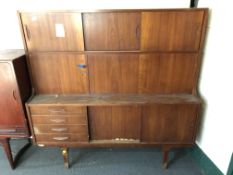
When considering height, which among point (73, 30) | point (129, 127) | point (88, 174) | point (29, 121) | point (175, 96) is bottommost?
point (88, 174)

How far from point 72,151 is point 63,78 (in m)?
0.94

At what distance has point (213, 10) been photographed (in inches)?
64.0


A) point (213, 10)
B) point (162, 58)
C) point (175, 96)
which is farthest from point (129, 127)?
point (213, 10)

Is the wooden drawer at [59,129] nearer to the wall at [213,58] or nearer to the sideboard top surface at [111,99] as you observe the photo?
the sideboard top surface at [111,99]

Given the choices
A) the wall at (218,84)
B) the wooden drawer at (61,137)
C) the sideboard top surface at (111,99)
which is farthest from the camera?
the wooden drawer at (61,137)

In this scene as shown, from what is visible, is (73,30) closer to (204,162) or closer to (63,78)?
(63,78)

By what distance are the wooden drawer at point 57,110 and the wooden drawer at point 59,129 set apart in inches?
5.7

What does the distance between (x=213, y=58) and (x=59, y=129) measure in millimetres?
1603

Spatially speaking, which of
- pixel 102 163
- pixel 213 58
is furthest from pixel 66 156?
pixel 213 58

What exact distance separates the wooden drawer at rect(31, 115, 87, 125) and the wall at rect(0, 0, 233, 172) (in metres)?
0.92

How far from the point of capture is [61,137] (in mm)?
1827

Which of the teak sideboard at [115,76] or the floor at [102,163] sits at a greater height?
the teak sideboard at [115,76]

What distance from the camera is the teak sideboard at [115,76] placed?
1599 millimetres

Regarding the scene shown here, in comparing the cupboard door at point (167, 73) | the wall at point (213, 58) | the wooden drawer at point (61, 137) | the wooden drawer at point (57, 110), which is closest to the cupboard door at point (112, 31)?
the cupboard door at point (167, 73)
